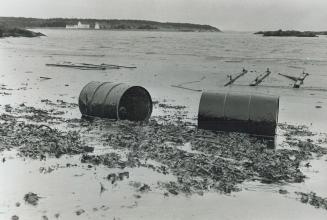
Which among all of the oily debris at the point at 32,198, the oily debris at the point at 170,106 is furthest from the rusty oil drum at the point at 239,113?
the oily debris at the point at 32,198

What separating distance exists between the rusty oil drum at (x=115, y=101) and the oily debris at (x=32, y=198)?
5171 millimetres

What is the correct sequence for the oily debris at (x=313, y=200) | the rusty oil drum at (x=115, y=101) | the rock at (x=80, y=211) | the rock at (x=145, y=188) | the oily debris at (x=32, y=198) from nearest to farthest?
the rock at (x=80, y=211) → the oily debris at (x=32, y=198) → the oily debris at (x=313, y=200) → the rock at (x=145, y=188) → the rusty oil drum at (x=115, y=101)

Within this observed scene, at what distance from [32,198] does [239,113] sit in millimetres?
5953

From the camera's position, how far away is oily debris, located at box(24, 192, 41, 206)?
6.48 m

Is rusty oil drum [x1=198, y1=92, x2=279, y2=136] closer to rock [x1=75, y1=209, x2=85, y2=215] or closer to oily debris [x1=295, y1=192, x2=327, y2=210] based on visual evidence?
oily debris [x1=295, y1=192, x2=327, y2=210]

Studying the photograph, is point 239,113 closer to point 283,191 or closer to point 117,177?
point 283,191

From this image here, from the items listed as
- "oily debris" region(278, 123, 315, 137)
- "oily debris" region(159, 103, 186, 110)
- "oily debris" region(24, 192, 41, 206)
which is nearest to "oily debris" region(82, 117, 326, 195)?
"oily debris" region(278, 123, 315, 137)

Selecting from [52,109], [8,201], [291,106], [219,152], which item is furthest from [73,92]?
[8,201]

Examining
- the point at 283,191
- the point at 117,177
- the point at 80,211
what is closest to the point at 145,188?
the point at 117,177

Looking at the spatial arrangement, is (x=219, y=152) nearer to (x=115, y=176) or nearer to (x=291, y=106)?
(x=115, y=176)

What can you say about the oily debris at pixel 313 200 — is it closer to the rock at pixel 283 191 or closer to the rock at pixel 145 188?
the rock at pixel 283 191

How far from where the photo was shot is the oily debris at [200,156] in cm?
771

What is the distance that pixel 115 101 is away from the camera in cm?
1175

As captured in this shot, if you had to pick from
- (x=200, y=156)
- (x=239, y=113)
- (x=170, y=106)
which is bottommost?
(x=200, y=156)
